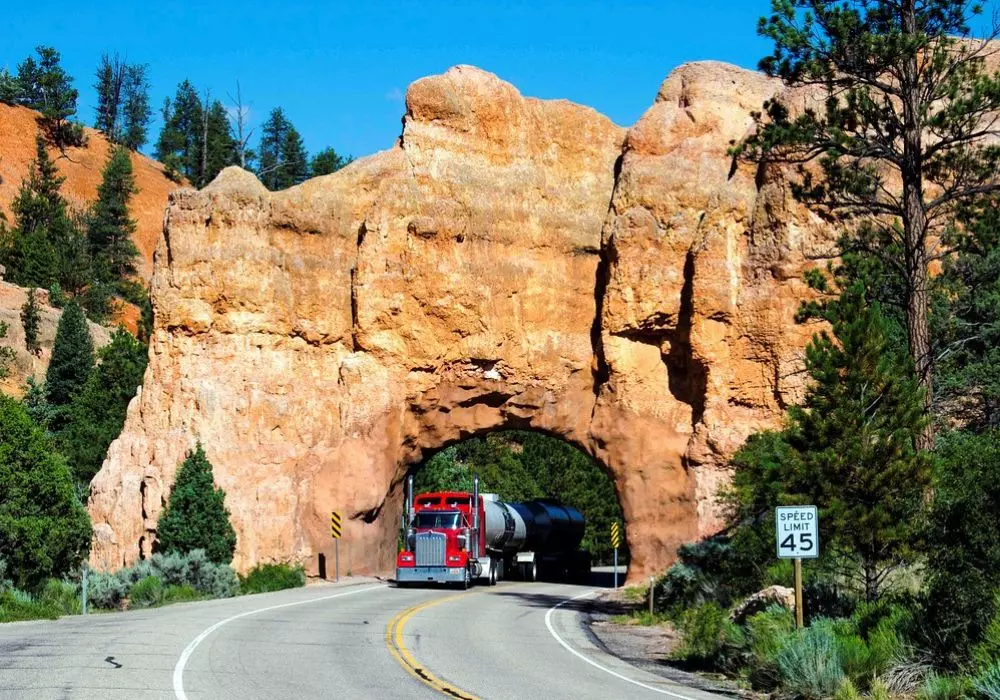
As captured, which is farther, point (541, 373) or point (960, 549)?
point (541, 373)

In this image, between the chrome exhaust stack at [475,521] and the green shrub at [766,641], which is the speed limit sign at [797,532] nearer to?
the green shrub at [766,641]

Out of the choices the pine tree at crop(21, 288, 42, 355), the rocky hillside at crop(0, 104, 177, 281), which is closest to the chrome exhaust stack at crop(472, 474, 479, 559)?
the pine tree at crop(21, 288, 42, 355)

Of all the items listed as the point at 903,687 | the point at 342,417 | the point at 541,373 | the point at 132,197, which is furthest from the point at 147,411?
the point at 132,197

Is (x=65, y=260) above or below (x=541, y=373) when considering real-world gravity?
above

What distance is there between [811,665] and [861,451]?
5173mm

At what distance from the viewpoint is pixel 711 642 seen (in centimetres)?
2039

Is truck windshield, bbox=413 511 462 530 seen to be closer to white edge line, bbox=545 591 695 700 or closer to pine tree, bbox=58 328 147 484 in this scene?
white edge line, bbox=545 591 695 700

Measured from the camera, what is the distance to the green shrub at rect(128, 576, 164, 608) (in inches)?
1255

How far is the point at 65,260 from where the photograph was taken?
9188cm

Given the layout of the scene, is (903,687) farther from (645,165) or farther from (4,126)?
(4,126)

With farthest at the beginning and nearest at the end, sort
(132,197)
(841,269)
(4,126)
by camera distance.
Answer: (4,126) < (132,197) < (841,269)

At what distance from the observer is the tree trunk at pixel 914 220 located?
78.1ft

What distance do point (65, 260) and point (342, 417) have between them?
183ft

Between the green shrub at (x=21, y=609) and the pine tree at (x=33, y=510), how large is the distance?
384 centimetres
